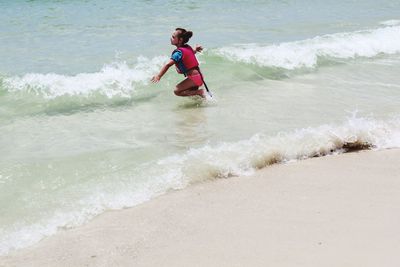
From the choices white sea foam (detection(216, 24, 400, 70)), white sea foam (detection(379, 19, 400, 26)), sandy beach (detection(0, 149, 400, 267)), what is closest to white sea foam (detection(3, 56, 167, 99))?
white sea foam (detection(216, 24, 400, 70))

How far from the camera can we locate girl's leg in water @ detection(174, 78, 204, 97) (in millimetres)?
7914

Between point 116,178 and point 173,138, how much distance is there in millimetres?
1422

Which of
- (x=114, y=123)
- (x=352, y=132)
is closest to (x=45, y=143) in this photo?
(x=114, y=123)

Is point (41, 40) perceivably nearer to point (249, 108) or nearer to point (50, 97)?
point (50, 97)

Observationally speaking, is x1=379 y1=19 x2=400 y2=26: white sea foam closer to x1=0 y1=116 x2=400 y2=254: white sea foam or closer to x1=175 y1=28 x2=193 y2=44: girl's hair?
x1=175 y1=28 x2=193 y2=44: girl's hair

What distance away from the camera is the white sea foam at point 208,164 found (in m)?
3.96

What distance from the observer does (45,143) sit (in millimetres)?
5938

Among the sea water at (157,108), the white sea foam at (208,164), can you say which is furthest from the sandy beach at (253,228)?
the sea water at (157,108)

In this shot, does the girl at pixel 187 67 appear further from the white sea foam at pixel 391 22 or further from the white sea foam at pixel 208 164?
the white sea foam at pixel 391 22

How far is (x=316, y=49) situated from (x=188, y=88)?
4556mm

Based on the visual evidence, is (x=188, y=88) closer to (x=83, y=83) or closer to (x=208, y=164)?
(x=83, y=83)

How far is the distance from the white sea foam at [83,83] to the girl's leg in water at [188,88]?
879 millimetres

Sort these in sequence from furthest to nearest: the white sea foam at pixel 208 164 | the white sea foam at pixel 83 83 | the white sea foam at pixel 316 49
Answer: the white sea foam at pixel 316 49
the white sea foam at pixel 83 83
the white sea foam at pixel 208 164

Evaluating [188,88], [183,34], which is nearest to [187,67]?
[188,88]
